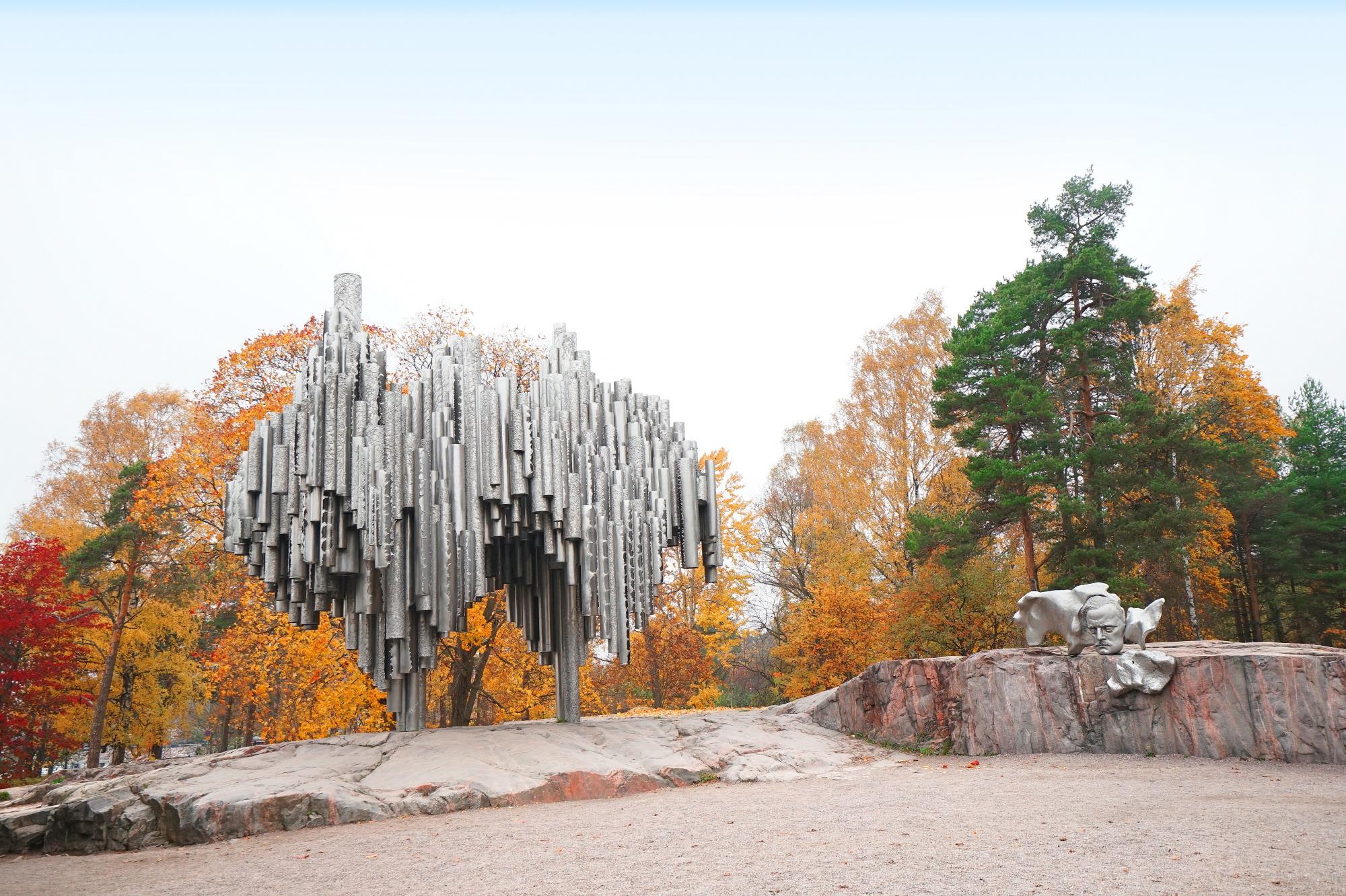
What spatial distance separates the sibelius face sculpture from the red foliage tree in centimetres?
802

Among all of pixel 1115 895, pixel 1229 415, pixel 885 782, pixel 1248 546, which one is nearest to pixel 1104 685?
pixel 885 782

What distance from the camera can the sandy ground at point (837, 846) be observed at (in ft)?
17.3

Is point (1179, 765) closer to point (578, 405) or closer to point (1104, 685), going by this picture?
point (1104, 685)

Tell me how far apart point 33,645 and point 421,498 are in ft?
36.4

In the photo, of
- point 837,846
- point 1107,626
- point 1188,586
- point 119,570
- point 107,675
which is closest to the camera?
point 837,846

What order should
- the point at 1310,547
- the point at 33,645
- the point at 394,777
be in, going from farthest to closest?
A: the point at 1310,547
the point at 33,645
the point at 394,777

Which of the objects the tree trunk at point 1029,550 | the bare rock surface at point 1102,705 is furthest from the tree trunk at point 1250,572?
the bare rock surface at point 1102,705

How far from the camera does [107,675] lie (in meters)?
18.8

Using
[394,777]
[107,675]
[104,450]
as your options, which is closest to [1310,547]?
[394,777]

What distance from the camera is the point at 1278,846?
5.87m

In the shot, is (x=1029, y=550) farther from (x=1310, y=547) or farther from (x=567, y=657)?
(x=1310, y=547)

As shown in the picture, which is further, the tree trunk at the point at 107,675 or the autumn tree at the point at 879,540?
the tree trunk at the point at 107,675

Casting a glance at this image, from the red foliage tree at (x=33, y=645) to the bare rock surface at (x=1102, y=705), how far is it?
48.6 feet

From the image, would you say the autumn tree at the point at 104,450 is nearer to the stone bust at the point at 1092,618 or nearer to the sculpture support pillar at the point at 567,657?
the sculpture support pillar at the point at 567,657
